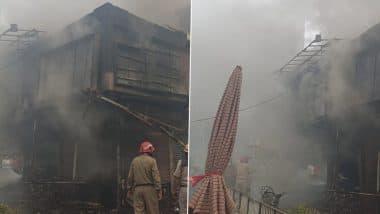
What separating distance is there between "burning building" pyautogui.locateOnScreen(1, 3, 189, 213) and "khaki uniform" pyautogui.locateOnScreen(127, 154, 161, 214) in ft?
0.21

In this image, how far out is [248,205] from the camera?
130 inches

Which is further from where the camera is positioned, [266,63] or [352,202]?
[266,63]

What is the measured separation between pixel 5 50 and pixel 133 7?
3.30 ft

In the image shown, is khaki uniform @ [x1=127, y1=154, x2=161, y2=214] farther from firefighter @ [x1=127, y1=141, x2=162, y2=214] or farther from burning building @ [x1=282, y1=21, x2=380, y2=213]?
burning building @ [x1=282, y1=21, x2=380, y2=213]

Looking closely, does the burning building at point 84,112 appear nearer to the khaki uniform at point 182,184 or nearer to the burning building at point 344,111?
the khaki uniform at point 182,184

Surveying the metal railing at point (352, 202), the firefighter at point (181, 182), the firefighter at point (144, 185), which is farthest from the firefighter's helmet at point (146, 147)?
the metal railing at point (352, 202)

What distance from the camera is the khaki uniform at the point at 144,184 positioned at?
10.5ft

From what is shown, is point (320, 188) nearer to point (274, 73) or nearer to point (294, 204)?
point (294, 204)

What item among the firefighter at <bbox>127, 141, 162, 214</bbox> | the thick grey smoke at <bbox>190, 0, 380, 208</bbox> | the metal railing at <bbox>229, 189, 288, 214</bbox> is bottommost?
the metal railing at <bbox>229, 189, 288, 214</bbox>

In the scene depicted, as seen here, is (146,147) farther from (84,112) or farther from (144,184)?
(84,112)

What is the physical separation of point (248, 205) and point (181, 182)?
1.80ft

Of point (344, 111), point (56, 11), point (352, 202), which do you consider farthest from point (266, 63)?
point (56, 11)

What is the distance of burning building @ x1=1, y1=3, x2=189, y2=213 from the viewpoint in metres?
3.14

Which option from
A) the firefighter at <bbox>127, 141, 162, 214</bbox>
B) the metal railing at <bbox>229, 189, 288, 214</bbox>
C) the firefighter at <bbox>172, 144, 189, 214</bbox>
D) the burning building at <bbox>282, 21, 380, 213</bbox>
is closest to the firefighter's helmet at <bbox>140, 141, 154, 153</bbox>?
the firefighter at <bbox>127, 141, 162, 214</bbox>
